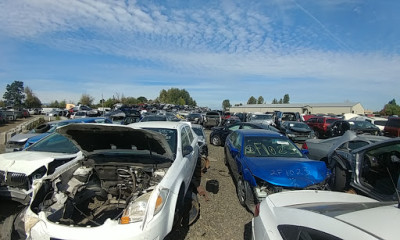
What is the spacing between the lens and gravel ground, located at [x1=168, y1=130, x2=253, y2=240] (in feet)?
12.9

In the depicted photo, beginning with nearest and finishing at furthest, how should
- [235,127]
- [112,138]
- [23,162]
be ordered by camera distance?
[112,138], [23,162], [235,127]

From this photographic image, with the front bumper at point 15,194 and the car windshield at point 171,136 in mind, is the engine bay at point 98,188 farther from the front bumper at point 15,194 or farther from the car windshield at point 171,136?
the front bumper at point 15,194

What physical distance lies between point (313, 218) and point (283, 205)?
59cm

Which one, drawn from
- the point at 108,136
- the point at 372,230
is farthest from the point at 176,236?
the point at 372,230

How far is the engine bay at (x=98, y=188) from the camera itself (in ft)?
10.8

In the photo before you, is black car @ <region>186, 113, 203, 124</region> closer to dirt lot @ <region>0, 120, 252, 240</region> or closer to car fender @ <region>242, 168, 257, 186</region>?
dirt lot @ <region>0, 120, 252, 240</region>

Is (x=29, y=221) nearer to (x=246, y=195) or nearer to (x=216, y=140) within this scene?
(x=246, y=195)

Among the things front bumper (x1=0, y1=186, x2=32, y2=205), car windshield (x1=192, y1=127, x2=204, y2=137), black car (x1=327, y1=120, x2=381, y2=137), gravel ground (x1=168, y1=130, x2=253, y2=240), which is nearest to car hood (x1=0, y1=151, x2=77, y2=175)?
front bumper (x1=0, y1=186, x2=32, y2=205)

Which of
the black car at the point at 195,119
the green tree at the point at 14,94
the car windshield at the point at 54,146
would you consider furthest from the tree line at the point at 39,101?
the car windshield at the point at 54,146

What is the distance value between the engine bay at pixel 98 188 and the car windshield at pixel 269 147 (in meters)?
2.64

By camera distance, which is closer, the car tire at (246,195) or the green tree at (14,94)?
the car tire at (246,195)

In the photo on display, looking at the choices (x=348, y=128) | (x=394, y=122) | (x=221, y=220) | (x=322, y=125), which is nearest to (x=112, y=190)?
(x=221, y=220)

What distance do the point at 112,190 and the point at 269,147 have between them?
3.67 meters

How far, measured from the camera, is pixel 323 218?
1.95 meters
